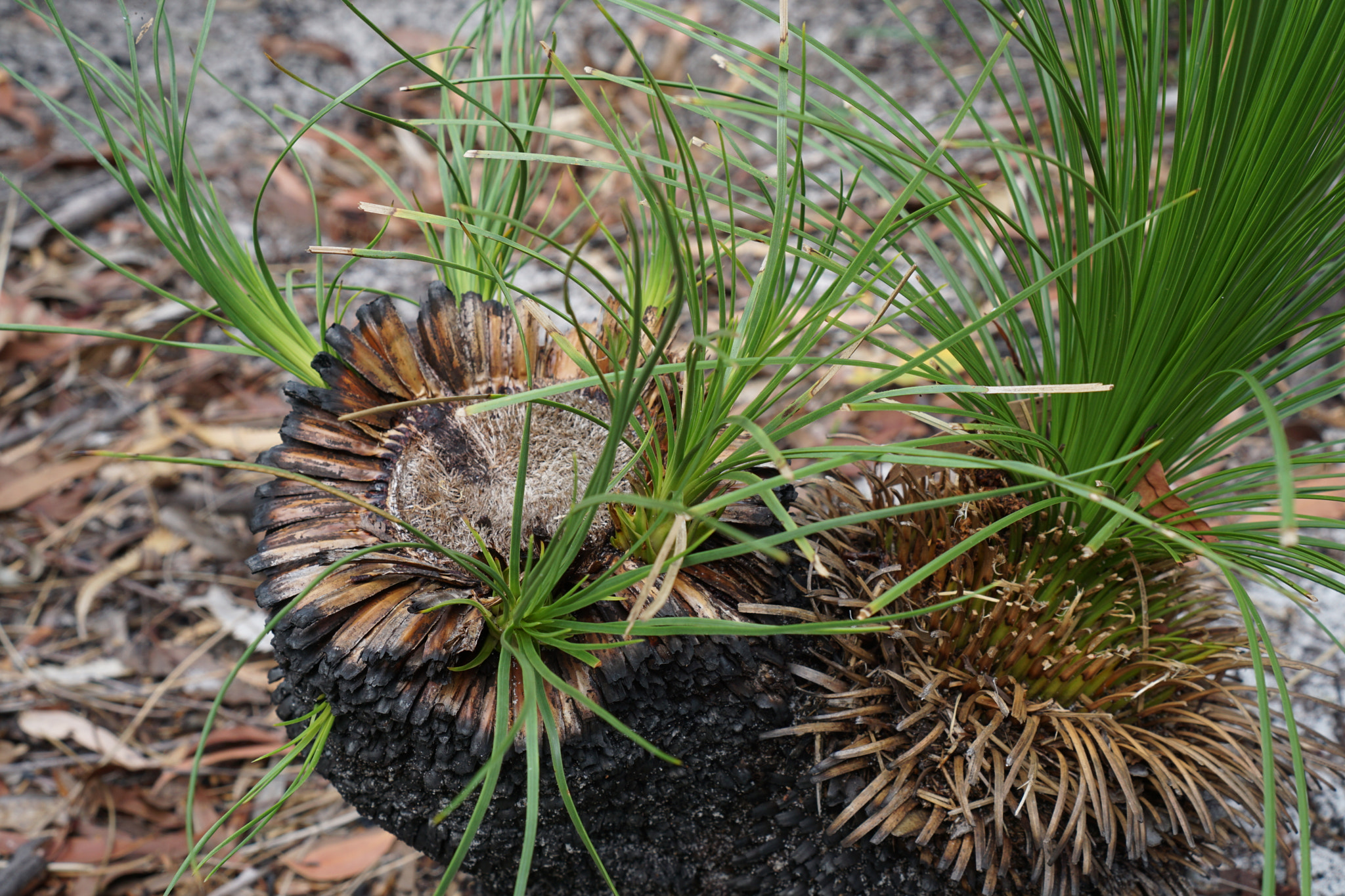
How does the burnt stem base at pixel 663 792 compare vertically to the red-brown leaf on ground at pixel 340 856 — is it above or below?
above

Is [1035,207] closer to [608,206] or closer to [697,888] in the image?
[608,206]

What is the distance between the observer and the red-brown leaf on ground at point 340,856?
4.43 feet

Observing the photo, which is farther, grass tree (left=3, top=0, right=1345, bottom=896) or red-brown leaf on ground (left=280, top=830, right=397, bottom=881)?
red-brown leaf on ground (left=280, top=830, right=397, bottom=881)

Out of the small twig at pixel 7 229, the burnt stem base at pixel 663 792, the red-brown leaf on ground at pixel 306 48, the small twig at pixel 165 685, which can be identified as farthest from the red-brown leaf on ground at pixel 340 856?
the red-brown leaf on ground at pixel 306 48

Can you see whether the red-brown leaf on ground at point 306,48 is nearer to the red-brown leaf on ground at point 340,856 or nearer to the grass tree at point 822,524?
the grass tree at point 822,524

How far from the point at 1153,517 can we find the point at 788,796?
455mm

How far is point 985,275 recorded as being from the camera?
3.07 ft

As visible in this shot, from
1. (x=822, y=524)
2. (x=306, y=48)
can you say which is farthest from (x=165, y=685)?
(x=306, y=48)

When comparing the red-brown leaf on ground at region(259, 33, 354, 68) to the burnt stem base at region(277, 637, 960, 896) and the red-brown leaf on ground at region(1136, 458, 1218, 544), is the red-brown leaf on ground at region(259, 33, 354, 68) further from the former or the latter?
the red-brown leaf on ground at region(1136, 458, 1218, 544)

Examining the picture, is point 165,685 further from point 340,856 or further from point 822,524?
point 822,524

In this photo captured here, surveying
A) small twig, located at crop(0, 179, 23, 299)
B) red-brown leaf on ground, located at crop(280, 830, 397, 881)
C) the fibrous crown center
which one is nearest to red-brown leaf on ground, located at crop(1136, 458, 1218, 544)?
the fibrous crown center

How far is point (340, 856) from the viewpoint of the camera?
54.1 inches

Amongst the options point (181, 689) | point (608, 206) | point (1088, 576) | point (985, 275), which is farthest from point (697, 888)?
point (608, 206)

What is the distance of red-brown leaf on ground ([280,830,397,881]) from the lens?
1352 mm
